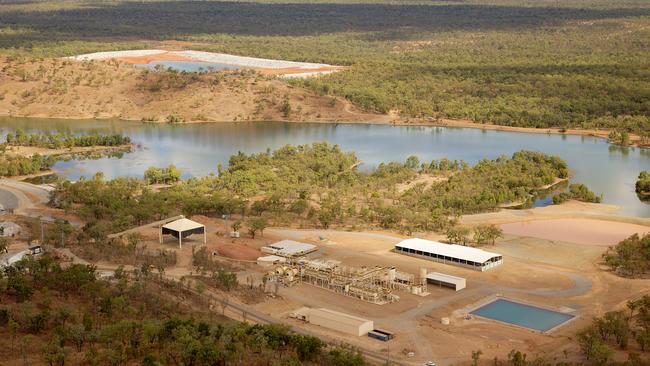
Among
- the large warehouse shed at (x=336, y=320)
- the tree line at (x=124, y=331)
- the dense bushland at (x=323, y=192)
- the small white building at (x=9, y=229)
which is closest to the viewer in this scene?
the tree line at (x=124, y=331)

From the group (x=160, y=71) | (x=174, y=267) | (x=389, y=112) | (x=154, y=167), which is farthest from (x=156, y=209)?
(x=160, y=71)

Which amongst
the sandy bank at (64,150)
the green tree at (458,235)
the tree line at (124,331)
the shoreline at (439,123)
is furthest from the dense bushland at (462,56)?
the tree line at (124,331)

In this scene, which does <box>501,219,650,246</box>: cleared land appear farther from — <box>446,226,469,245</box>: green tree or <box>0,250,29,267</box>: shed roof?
<box>0,250,29,267</box>: shed roof

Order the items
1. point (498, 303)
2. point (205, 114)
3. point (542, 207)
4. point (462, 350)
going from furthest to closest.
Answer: point (205, 114) < point (542, 207) < point (498, 303) < point (462, 350)

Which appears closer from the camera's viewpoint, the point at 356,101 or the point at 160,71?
the point at 356,101

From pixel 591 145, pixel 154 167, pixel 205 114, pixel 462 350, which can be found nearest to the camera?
pixel 462 350

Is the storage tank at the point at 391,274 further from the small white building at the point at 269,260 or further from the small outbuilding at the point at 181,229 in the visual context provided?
the small outbuilding at the point at 181,229

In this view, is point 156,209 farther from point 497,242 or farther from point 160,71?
point 160,71

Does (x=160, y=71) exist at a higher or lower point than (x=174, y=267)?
higher
